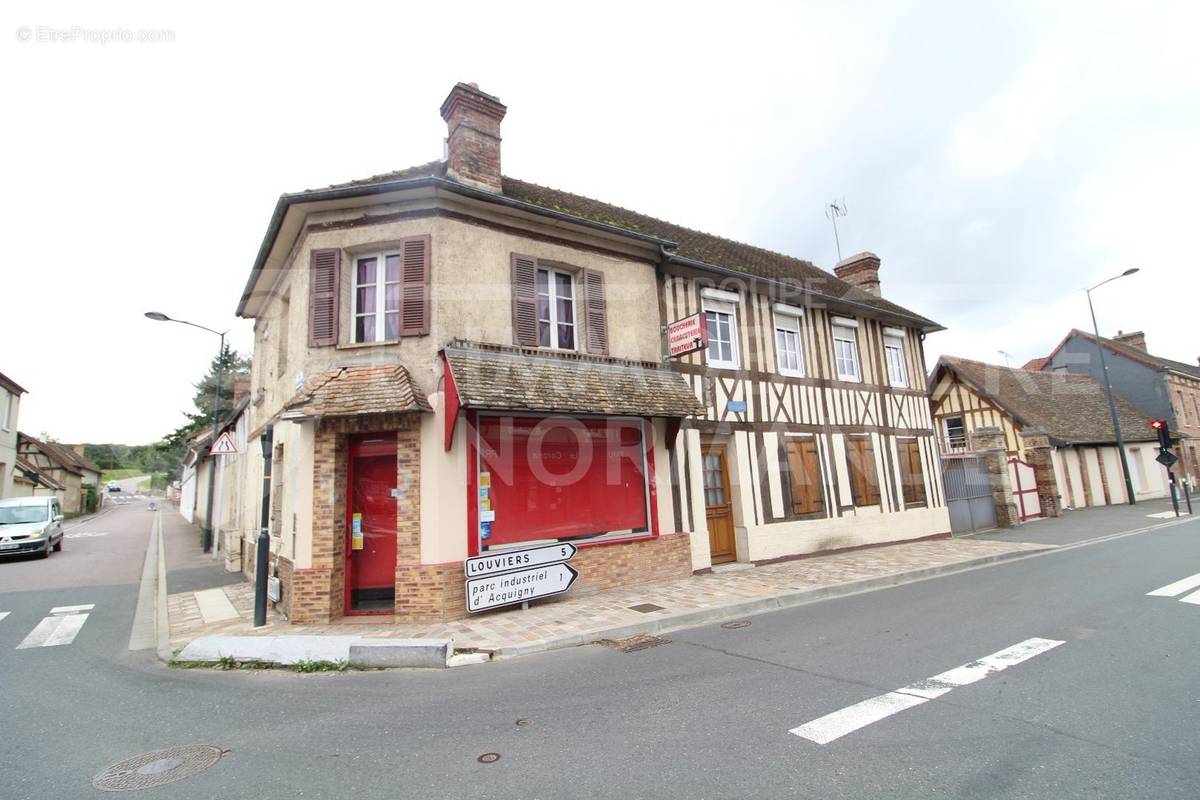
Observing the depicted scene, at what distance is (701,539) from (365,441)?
5.95 m

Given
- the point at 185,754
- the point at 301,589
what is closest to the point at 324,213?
the point at 301,589

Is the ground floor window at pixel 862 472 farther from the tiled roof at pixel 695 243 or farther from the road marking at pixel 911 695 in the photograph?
the road marking at pixel 911 695

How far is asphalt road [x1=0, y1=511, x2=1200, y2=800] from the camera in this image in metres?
3.14

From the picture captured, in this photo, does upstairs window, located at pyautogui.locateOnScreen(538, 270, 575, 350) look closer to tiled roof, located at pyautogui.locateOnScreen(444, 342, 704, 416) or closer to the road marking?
tiled roof, located at pyautogui.locateOnScreen(444, 342, 704, 416)

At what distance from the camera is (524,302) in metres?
8.61

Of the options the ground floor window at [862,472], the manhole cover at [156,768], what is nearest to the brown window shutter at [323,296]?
the manhole cover at [156,768]

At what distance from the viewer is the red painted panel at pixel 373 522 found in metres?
7.70

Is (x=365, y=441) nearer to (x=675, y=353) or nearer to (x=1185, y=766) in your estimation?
(x=675, y=353)

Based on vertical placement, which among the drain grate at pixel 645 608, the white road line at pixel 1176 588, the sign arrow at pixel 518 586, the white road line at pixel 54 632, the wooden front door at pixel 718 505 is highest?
the wooden front door at pixel 718 505

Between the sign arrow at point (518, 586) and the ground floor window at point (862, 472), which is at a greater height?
the ground floor window at point (862, 472)

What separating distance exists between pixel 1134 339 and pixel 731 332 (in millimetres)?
35370

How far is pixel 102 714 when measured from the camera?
458 cm

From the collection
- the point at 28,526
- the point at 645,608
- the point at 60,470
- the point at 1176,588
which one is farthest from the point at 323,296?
the point at 60,470

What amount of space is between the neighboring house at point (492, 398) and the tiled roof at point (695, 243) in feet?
0.49
